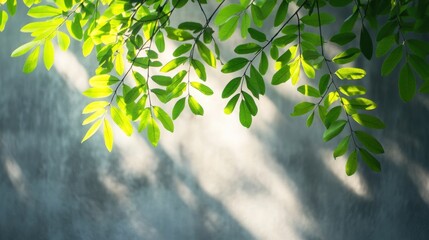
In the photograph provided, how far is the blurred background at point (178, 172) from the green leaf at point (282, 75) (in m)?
1.68

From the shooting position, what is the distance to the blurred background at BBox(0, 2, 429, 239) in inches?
106

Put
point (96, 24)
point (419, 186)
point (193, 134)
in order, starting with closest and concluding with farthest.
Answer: point (96, 24)
point (193, 134)
point (419, 186)

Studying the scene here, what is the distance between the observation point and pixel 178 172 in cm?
271

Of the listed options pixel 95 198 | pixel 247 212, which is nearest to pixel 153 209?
pixel 95 198

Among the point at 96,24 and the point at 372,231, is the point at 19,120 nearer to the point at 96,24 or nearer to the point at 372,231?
the point at 96,24

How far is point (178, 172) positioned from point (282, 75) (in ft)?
5.92

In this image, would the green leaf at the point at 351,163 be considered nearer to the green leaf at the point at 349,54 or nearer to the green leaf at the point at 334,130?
the green leaf at the point at 334,130

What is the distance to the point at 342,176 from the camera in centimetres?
278

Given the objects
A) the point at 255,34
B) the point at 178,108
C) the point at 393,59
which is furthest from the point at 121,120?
the point at 393,59

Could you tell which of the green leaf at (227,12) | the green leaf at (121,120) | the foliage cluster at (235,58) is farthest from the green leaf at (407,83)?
the green leaf at (121,120)

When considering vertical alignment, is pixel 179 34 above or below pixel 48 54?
below

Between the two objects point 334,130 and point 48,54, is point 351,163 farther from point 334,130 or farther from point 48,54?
point 48,54

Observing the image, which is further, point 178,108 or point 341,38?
point 178,108

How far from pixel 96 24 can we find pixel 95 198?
1789 millimetres
